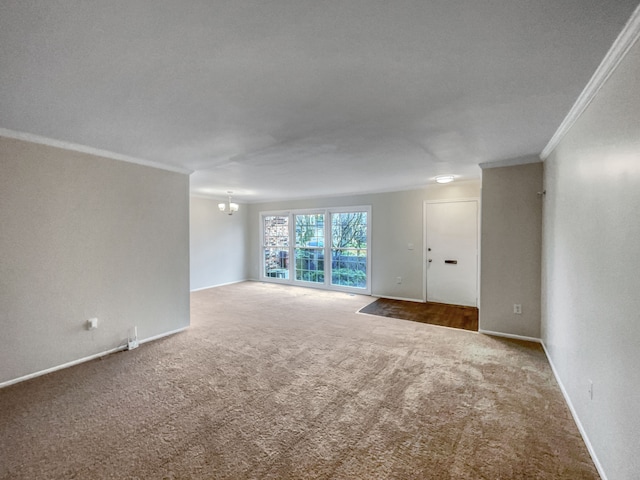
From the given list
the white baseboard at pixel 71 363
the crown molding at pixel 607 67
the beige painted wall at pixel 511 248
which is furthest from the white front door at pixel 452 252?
the white baseboard at pixel 71 363

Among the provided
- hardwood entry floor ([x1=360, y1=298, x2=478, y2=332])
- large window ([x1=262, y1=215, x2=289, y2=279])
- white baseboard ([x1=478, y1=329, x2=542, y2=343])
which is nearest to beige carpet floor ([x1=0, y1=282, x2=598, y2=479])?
white baseboard ([x1=478, y1=329, x2=542, y2=343])

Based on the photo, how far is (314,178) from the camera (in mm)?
4688

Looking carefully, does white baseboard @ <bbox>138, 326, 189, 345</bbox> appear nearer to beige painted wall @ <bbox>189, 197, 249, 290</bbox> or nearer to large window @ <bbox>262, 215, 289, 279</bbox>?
beige painted wall @ <bbox>189, 197, 249, 290</bbox>

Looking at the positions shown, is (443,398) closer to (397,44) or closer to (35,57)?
(397,44)

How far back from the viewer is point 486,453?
1.76 m

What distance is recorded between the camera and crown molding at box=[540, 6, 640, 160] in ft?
4.12

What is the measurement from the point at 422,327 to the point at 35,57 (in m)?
4.59

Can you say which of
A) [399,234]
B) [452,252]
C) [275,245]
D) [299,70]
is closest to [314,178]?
[399,234]

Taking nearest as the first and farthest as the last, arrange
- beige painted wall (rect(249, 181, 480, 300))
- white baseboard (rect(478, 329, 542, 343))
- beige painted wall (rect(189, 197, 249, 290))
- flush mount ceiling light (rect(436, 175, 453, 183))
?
white baseboard (rect(478, 329, 542, 343)) < flush mount ceiling light (rect(436, 175, 453, 183)) < beige painted wall (rect(249, 181, 480, 300)) < beige painted wall (rect(189, 197, 249, 290))

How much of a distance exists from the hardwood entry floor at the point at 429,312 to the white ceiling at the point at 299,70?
2639mm

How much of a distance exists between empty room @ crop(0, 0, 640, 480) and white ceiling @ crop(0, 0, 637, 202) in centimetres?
1

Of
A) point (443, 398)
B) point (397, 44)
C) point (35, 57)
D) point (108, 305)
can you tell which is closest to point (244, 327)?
point (108, 305)

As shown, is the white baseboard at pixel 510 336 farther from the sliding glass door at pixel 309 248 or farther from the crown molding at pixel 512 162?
the sliding glass door at pixel 309 248

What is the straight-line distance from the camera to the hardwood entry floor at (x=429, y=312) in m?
4.33
